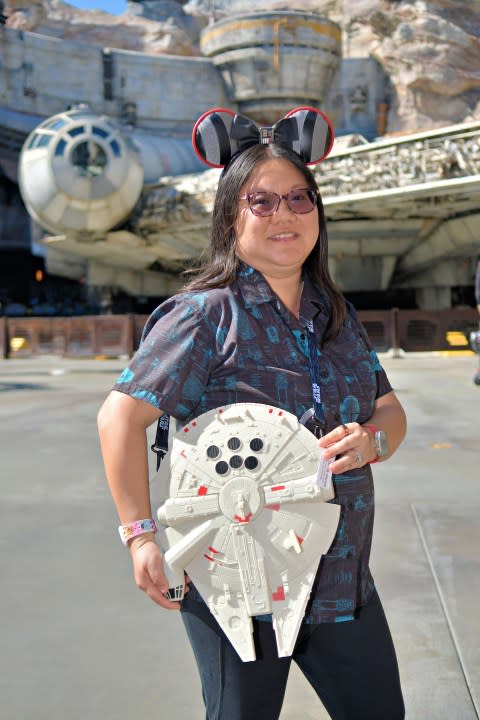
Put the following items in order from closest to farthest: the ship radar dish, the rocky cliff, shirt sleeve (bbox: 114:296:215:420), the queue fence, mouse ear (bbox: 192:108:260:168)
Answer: shirt sleeve (bbox: 114:296:215:420)
mouse ear (bbox: 192:108:260:168)
the queue fence
the ship radar dish
the rocky cliff

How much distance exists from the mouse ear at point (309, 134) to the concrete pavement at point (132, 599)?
1.72 meters

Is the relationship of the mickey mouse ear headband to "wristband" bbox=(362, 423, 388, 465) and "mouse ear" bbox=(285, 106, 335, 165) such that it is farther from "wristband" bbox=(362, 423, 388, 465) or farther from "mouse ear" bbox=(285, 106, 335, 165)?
"wristband" bbox=(362, 423, 388, 465)

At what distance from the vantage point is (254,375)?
1705mm

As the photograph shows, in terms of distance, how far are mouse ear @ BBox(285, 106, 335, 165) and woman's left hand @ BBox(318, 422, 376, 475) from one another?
747mm

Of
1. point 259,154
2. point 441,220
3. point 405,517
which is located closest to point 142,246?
point 441,220

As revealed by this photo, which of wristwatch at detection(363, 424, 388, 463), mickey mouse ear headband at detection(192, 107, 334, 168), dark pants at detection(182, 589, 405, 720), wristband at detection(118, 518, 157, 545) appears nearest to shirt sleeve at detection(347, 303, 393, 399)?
wristwatch at detection(363, 424, 388, 463)

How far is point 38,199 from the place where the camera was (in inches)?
1112

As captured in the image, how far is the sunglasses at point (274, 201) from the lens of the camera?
1.83 meters

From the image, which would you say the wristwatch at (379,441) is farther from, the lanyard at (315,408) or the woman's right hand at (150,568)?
the woman's right hand at (150,568)

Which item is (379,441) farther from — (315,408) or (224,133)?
(224,133)

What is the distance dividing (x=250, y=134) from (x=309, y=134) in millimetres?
162

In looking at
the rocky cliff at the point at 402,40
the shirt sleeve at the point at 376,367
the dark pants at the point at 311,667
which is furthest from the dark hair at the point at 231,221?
the rocky cliff at the point at 402,40

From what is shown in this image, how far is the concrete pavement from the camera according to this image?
95.7 inches

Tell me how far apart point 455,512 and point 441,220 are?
23826 millimetres
